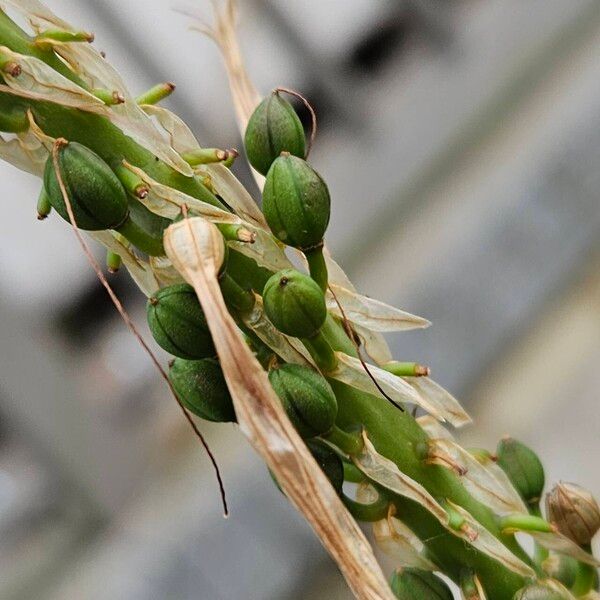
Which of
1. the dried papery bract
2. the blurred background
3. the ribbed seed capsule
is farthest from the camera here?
the blurred background

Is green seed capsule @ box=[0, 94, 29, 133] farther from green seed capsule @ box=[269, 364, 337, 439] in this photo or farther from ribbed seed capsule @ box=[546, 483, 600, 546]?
ribbed seed capsule @ box=[546, 483, 600, 546]

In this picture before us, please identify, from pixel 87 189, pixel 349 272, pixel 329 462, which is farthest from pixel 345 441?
pixel 349 272

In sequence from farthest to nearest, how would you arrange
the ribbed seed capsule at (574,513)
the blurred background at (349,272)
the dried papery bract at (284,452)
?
the blurred background at (349,272)
the ribbed seed capsule at (574,513)
the dried papery bract at (284,452)

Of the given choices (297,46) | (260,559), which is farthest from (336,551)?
(297,46)

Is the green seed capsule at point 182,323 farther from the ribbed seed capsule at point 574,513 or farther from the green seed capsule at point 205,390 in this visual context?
the ribbed seed capsule at point 574,513

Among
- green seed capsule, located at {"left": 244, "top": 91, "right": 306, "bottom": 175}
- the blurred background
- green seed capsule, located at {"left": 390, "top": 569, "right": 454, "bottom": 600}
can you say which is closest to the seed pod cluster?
green seed capsule, located at {"left": 244, "top": 91, "right": 306, "bottom": 175}

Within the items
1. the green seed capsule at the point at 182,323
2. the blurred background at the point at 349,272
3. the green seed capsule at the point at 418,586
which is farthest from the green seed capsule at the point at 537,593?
the blurred background at the point at 349,272

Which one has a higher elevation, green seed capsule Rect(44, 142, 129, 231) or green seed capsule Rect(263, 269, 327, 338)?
green seed capsule Rect(263, 269, 327, 338)
